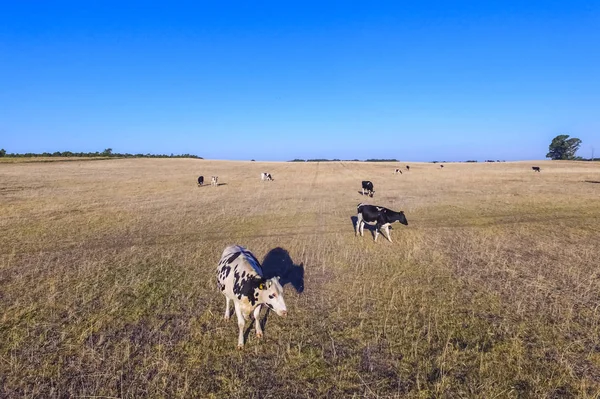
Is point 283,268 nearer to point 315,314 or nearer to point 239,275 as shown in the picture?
point 315,314

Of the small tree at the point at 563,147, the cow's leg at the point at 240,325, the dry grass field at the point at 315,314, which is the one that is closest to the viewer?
the dry grass field at the point at 315,314

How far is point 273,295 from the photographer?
21.3 ft

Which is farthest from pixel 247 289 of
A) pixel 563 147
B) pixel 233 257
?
pixel 563 147

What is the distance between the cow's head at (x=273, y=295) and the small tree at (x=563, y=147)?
157 m

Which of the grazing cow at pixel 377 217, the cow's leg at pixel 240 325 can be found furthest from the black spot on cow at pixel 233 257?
the grazing cow at pixel 377 217

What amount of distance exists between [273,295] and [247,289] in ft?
2.11

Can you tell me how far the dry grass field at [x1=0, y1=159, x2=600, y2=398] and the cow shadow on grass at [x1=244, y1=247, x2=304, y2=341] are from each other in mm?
108

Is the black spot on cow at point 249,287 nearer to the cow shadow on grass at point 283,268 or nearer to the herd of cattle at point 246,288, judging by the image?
the herd of cattle at point 246,288

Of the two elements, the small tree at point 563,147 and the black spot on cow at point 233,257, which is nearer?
the black spot on cow at point 233,257

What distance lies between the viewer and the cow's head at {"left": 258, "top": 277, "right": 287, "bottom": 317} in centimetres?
639

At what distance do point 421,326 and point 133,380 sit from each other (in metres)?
6.06

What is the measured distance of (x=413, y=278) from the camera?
10.3 meters

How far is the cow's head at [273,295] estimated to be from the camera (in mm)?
6387

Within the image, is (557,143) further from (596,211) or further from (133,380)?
(133,380)
